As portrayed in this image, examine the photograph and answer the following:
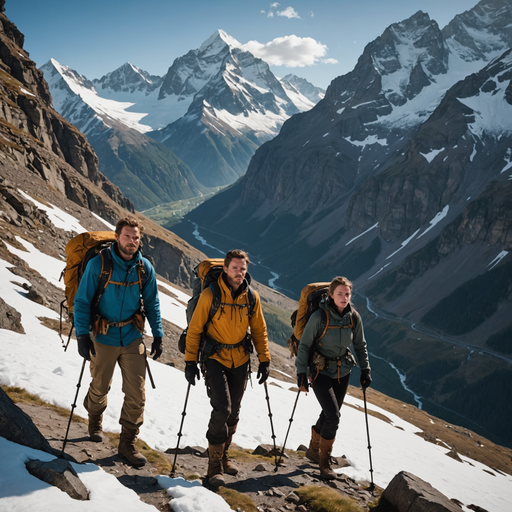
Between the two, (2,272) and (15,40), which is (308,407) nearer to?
(2,272)

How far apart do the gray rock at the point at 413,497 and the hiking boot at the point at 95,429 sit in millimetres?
7426

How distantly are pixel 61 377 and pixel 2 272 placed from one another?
14894mm

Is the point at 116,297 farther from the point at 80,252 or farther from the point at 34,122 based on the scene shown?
the point at 34,122

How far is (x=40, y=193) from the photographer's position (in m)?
66.6

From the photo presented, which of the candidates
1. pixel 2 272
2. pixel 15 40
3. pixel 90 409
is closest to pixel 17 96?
pixel 15 40

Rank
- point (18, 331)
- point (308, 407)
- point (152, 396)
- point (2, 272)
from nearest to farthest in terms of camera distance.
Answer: point (152, 396)
point (18, 331)
point (2, 272)
point (308, 407)

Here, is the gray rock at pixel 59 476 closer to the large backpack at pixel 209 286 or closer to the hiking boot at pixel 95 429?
the hiking boot at pixel 95 429

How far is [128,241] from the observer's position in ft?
31.9

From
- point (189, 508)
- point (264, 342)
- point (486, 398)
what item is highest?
point (264, 342)

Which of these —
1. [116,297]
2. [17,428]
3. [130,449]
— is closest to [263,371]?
[130,449]

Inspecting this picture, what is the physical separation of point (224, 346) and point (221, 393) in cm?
107

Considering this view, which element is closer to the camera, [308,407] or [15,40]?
[308,407]

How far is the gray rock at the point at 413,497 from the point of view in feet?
32.2

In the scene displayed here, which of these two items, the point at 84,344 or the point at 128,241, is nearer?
the point at 84,344
